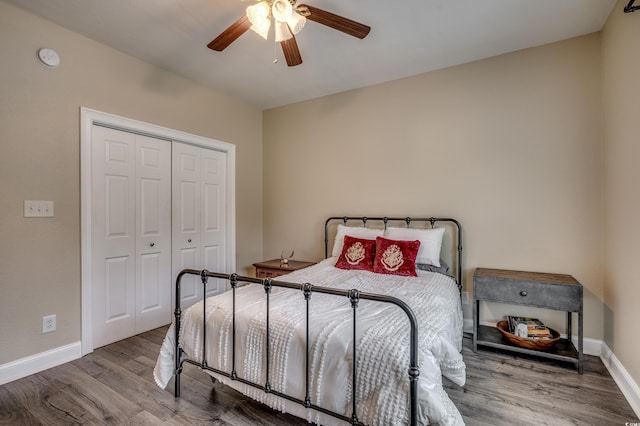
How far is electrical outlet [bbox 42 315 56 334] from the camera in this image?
2.31 metres

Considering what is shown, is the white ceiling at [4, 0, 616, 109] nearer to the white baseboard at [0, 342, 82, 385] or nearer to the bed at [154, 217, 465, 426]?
the bed at [154, 217, 465, 426]

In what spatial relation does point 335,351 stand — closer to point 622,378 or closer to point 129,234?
point 622,378

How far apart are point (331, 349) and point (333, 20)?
74.8 inches

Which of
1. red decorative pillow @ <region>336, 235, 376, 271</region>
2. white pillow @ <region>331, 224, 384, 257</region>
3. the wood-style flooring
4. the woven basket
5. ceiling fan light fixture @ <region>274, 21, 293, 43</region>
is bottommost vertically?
the wood-style flooring

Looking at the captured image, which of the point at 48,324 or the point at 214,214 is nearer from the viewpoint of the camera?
the point at 48,324

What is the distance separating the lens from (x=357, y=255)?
293cm

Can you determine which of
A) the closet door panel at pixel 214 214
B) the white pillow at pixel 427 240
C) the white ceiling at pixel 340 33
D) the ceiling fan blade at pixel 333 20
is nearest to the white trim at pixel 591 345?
the white pillow at pixel 427 240

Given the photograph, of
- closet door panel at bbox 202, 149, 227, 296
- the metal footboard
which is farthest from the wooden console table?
closet door panel at bbox 202, 149, 227, 296

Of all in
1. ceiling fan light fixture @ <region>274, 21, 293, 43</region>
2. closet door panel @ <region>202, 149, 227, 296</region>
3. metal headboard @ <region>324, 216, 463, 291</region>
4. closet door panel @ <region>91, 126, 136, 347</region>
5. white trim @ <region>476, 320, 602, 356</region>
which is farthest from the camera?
closet door panel @ <region>202, 149, 227, 296</region>

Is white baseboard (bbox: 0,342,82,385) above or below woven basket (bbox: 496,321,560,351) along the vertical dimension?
below

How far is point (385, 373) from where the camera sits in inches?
50.4

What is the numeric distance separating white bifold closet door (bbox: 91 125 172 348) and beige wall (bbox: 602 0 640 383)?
3.85 metres

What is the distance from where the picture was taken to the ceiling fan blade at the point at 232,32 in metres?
1.90

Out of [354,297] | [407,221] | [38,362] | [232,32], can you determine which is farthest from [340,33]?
[38,362]
